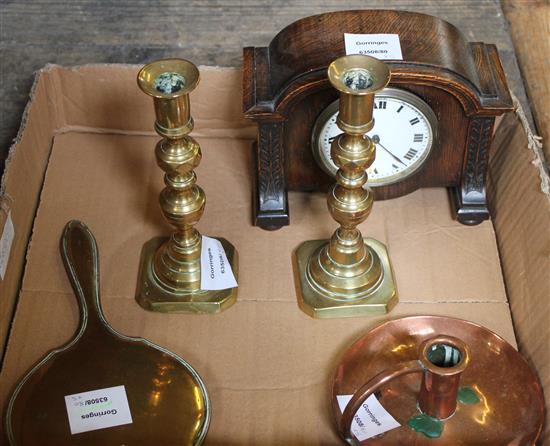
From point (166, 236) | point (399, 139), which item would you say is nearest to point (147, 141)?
point (166, 236)

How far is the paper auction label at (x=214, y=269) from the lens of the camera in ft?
3.77

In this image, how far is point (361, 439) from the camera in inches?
39.1

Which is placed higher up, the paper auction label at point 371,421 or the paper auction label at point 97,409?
the paper auction label at point 97,409

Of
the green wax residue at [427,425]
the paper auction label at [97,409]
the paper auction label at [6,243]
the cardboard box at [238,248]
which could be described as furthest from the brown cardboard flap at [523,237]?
the paper auction label at [6,243]

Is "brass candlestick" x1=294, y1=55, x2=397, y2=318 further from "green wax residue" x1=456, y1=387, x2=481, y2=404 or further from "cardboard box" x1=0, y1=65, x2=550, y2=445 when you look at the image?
"green wax residue" x1=456, y1=387, x2=481, y2=404

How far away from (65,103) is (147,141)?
139 millimetres

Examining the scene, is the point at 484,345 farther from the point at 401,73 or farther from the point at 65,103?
the point at 65,103

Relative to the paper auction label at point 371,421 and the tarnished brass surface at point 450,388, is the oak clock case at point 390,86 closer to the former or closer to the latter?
the tarnished brass surface at point 450,388

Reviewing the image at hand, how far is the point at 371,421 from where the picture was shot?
1.00 meters

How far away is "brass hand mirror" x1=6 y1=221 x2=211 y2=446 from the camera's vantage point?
1.02 meters

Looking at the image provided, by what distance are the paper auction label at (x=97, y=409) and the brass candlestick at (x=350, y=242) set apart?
27cm

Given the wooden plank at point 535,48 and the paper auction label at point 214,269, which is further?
the wooden plank at point 535,48

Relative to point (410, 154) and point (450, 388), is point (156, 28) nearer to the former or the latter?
point (410, 154)

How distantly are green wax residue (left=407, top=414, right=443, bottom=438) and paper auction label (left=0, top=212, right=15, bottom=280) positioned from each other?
0.55 m
